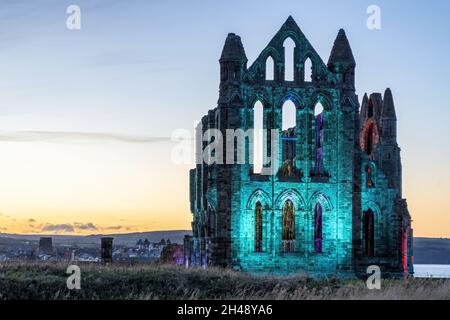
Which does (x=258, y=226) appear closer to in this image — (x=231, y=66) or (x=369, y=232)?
(x=369, y=232)

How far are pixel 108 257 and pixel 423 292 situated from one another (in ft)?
79.4

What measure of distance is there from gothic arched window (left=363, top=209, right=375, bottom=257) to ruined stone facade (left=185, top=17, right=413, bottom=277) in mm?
55

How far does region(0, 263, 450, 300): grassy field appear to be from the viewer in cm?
3023

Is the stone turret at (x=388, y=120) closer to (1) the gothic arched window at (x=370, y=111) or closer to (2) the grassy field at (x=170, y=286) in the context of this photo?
(1) the gothic arched window at (x=370, y=111)

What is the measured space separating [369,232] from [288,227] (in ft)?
17.1

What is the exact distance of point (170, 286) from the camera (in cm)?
3384

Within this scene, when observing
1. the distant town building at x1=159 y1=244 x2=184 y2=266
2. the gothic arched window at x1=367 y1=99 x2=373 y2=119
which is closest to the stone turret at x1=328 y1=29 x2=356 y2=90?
the gothic arched window at x1=367 y1=99 x2=373 y2=119

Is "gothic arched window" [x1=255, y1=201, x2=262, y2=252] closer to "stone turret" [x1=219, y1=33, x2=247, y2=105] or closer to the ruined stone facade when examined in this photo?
the ruined stone facade

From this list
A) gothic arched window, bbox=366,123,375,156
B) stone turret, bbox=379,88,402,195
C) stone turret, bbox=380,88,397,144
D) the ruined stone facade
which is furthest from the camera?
gothic arched window, bbox=366,123,375,156

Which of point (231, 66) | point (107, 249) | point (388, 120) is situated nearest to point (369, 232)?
point (388, 120)
